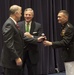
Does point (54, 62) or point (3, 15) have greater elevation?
point (3, 15)

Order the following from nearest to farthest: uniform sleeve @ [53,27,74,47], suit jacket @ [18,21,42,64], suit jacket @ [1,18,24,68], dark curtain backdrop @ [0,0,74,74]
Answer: suit jacket @ [1,18,24,68]
uniform sleeve @ [53,27,74,47]
suit jacket @ [18,21,42,64]
dark curtain backdrop @ [0,0,74,74]

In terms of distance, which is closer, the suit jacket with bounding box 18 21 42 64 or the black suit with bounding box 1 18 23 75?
the black suit with bounding box 1 18 23 75

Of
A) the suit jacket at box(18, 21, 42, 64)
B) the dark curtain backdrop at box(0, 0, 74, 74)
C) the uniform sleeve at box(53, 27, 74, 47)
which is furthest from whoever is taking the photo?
the dark curtain backdrop at box(0, 0, 74, 74)

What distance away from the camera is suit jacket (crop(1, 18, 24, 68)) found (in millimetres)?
2988

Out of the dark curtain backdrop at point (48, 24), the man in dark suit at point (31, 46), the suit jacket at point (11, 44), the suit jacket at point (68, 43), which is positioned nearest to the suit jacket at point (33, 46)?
the man in dark suit at point (31, 46)

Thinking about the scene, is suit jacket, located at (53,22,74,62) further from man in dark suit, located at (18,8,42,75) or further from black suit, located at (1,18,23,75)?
black suit, located at (1,18,23,75)

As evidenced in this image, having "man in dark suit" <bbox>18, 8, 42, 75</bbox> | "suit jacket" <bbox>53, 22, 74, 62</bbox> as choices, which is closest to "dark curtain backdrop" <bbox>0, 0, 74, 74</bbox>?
"man in dark suit" <bbox>18, 8, 42, 75</bbox>

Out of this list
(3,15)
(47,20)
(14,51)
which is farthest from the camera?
(47,20)

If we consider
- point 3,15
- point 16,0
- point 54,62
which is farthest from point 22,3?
point 54,62

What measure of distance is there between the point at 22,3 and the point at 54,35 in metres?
1.04

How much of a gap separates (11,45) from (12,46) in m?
0.02

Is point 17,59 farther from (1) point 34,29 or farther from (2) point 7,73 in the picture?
(1) point 34,29

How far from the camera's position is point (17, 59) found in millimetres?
3006

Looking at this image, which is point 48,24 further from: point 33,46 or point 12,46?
point 12,46
